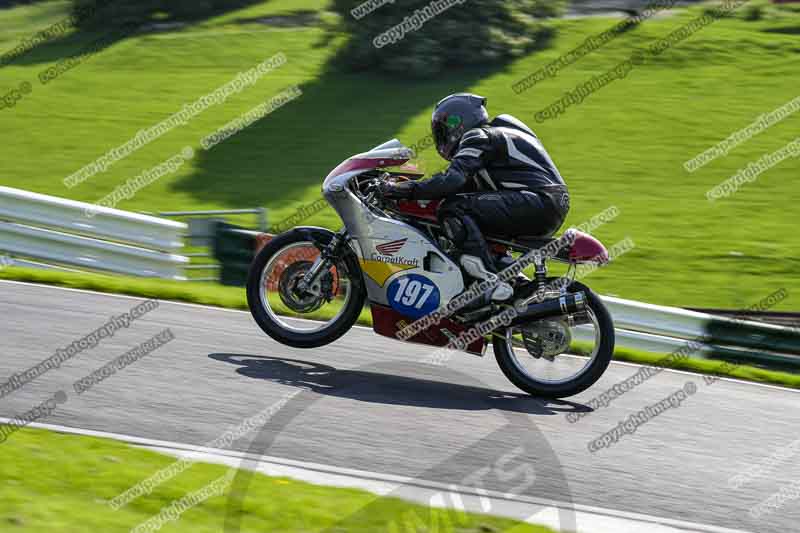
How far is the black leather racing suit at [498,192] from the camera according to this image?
7648 mm

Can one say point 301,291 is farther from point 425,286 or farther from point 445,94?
point 445,94

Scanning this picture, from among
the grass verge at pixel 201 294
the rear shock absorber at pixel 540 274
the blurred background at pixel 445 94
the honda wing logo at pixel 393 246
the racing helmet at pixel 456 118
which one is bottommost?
the blurred background at pixel 445 94

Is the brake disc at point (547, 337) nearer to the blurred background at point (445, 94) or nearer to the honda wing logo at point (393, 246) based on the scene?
the honda wing logo at point (393, 246)

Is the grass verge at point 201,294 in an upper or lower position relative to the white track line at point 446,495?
lower

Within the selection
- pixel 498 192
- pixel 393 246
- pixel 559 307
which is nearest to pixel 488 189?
pixel 498 192

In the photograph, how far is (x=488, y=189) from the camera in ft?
25.8

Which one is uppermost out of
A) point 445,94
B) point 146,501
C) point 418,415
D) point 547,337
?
point 146,501

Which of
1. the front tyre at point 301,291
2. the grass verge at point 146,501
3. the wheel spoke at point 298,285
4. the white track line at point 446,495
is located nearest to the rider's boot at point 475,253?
the front tyre at point 301,291

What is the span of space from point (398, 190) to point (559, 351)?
1609 mm

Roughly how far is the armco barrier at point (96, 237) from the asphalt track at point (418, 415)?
9.50 ft

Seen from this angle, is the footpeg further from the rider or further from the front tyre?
the front tyre

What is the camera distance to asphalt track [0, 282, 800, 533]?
6180 millimetres

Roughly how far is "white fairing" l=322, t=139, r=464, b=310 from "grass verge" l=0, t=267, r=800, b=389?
2.25 meters

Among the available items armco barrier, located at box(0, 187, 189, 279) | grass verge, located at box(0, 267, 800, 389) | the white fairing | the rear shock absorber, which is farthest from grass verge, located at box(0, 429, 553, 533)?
armco barrier, located at box(0, 187, 189, 279)
